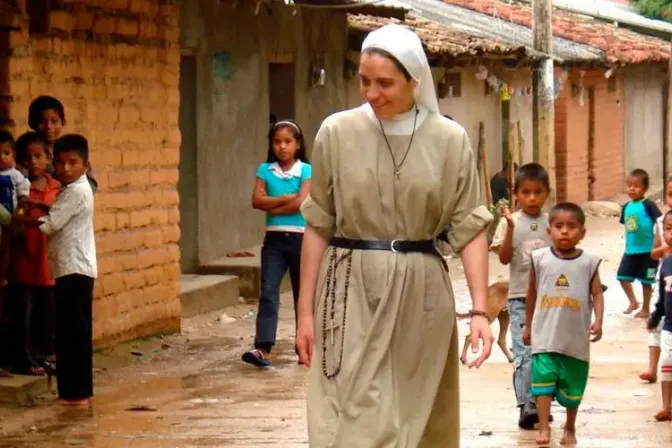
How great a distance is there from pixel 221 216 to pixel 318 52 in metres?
3.01

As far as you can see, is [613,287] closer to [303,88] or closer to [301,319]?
[303,88]

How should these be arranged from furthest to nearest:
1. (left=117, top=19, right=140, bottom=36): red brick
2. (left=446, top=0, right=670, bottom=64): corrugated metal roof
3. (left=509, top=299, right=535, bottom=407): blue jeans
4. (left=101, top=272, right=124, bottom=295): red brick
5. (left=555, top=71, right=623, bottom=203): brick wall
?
(left=555, top=71, right=623, bottom=203): brick wall
(left=446, top=0, right=670, bottom=64): corrugated metal roof
(left=117, top=19, right=140, bottom=36): red brick
(left=101, top=272, right=124, bottom=295): red brick
(left=509, top=299, right=535, bottom=407): blue jeans

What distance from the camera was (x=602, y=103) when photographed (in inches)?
1188

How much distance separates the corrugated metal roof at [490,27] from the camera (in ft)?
72.8

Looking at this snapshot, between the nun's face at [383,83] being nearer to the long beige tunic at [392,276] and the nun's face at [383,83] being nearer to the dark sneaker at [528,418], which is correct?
the long beige tunic at [392,276]

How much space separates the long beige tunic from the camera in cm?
493

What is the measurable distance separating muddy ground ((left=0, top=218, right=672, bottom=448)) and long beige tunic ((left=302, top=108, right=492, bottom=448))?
2.50 metres

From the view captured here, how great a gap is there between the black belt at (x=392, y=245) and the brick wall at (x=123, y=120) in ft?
15.5

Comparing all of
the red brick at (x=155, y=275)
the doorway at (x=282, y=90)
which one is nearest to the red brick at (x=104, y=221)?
the red brick at (x=155, y=275)

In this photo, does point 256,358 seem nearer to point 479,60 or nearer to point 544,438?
point 544,438

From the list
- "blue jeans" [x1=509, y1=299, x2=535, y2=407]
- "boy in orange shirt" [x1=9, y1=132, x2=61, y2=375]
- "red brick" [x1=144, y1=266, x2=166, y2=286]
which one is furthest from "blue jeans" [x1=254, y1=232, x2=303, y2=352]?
"blue jeans" [x1=509, y1=299, x2=535, y2=407]

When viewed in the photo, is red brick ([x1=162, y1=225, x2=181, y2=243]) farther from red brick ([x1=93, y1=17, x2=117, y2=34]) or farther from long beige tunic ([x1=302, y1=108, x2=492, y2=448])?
long beige tunic ([x1=302, y1=108, x2=492, y2=448])

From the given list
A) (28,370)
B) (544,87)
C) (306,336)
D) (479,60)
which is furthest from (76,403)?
(479,60)

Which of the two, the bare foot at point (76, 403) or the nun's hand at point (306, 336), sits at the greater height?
the nun's hand at point (306, 336)
